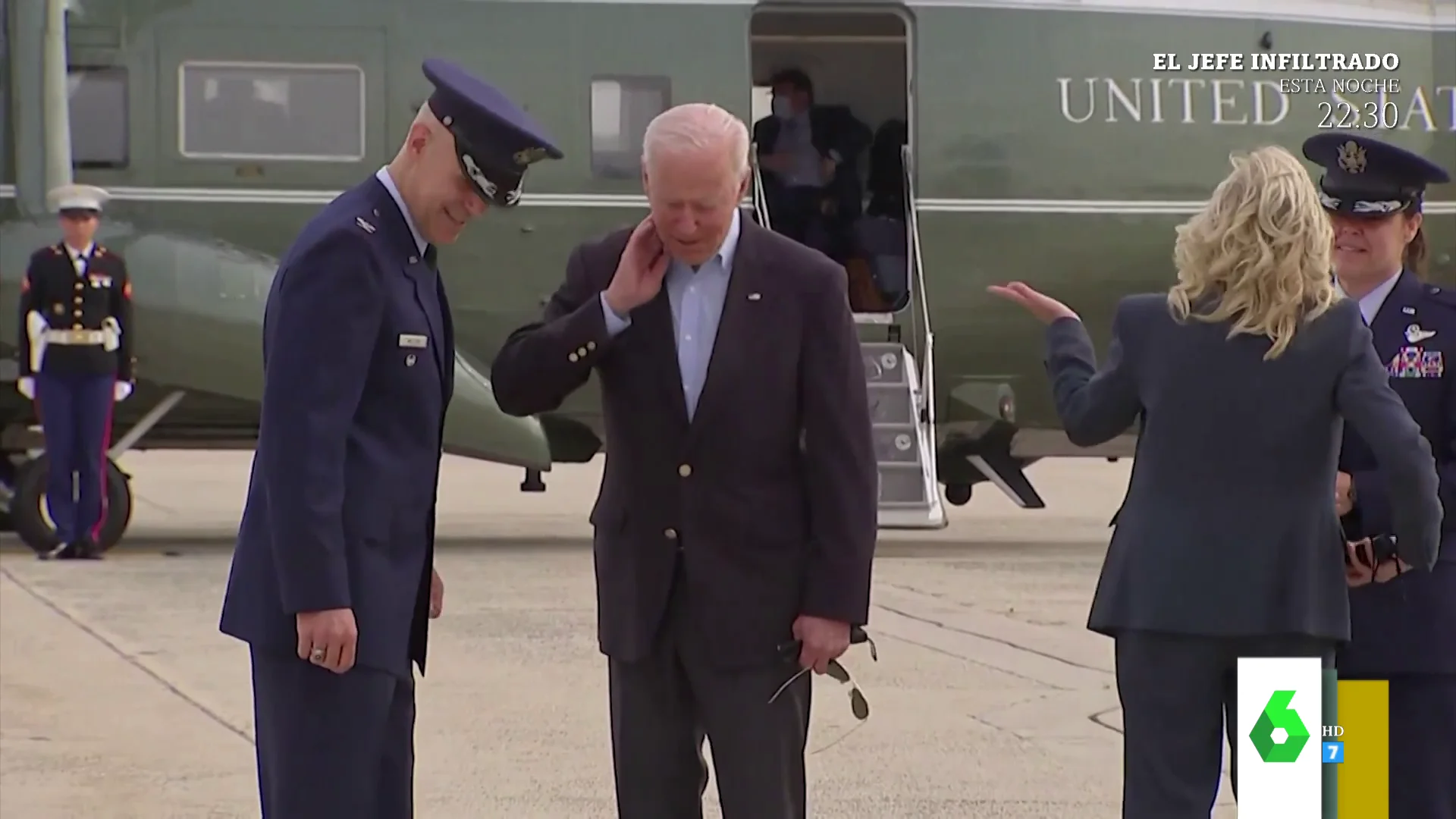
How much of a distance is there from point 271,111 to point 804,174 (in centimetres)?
303

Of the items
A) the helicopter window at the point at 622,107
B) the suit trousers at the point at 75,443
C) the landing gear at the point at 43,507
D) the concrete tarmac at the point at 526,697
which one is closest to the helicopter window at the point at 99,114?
the suit trousers at the point at 75,443

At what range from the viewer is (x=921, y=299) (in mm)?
12289

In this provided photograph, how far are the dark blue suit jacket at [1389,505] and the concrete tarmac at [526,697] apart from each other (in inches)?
69.4

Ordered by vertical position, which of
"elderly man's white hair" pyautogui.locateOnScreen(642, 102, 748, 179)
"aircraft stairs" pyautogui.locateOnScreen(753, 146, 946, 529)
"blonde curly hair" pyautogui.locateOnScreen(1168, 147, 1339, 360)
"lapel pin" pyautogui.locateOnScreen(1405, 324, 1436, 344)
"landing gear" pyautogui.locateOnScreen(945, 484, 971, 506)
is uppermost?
"elderly man's white hair" pyautogui.locateOnScreen(642, 102, 748, 179)

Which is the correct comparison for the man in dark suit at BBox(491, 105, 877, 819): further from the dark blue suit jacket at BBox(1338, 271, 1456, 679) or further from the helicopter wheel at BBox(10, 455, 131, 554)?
the helicopter wheel at BBox(10, 455, 131, 554)

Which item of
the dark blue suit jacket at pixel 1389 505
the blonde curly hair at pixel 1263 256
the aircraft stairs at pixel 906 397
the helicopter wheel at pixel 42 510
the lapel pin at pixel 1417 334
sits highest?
the blonde curly hair at pixel 1263 256

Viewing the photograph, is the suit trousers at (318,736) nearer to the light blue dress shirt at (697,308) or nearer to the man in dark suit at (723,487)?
the man in dark suit at (723,487)

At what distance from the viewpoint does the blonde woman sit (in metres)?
3.93

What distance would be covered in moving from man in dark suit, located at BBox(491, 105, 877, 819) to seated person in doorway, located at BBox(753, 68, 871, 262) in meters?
8.55

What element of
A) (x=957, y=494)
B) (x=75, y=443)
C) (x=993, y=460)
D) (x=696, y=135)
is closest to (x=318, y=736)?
(x=696, y=135)

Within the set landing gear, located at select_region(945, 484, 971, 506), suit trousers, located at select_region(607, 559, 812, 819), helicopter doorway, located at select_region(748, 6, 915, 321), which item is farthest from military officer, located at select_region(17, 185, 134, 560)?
suit trousers, located at select_region(607, 559, 812, 819)

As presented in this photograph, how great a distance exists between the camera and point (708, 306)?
411 centimetres

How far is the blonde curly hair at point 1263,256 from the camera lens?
391 cm

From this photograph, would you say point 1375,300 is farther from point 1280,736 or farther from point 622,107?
point 622,107
